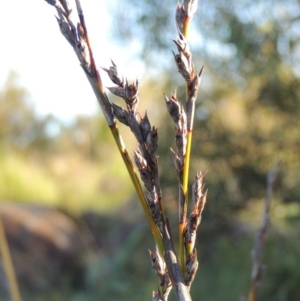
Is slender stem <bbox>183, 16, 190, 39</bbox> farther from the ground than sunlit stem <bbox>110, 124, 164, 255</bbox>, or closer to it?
farther from the ground

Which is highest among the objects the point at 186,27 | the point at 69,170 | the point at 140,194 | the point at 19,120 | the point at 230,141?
the point at 19,120

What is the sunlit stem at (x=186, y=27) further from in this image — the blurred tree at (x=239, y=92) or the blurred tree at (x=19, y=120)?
the blurred tree at (x=19, y=120)

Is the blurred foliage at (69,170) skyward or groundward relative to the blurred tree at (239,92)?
skyward

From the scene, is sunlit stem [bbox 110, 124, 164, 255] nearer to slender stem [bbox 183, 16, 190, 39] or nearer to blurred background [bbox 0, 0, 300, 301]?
slender stem [bbox 183, 16, 190, 39]

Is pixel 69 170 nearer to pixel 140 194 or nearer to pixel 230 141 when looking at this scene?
pixel 230 141

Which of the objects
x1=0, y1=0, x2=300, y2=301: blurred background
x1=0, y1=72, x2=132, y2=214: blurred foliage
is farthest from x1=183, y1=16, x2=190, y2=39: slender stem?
x1=0, y1=72, x2=132, y2=214: blurred foliage

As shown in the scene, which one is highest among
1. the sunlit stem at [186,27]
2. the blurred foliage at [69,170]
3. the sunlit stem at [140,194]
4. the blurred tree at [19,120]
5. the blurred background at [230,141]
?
the blurred tree at [19,120]

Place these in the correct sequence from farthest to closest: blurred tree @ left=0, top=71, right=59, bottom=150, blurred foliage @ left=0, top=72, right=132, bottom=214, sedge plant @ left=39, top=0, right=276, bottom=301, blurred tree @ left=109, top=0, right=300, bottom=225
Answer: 1. blurred tree @ left=0, top=71, right=59, bottom=150
2. blurred foliage @ left=0, top=72, right=132, bottom=214
3. blurred tree @ left=109, top=0, right=300, bottom=225
4. sedge plant @ left=39, top=0, right=276, bottom=301

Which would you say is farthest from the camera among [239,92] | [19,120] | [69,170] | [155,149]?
[19,120]

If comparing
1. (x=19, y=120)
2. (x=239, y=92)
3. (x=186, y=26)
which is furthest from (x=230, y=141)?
(x=19, y=120)

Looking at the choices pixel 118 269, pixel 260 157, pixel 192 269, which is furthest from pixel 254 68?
pixel 192 269

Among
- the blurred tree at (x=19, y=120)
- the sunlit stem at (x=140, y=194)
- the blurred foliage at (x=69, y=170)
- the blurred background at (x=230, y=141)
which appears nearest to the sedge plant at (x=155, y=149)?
the sunlit stem at (x=140, y=194)

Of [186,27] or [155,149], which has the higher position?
[186,27]

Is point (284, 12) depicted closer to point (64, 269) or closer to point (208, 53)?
point (208, 53)
